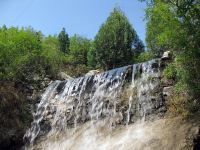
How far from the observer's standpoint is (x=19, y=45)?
34281 mm

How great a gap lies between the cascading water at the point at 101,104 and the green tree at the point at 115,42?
14.5 metres

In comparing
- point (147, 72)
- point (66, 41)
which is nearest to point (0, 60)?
point (147, 72)

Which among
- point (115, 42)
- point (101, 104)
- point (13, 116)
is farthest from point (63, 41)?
point (101, 104)

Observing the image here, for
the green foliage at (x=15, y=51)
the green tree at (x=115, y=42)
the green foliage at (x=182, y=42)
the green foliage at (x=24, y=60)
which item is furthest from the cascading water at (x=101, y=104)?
the green tree at (x=115, y=42)

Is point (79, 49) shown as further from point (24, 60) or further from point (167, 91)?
point (167, 91)

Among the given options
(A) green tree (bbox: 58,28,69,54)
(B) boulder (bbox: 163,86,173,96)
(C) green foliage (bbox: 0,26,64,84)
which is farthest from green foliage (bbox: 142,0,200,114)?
(A) green tree (bbox: 58,28,69,54)

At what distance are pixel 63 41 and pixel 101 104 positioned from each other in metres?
41.1

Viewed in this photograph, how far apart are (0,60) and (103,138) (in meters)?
12.8

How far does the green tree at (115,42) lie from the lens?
138ft

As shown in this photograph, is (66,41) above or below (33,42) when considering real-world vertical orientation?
above

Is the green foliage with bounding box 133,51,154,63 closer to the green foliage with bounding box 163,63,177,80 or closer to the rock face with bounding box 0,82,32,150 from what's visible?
the rock face with bounding box 0,82,32,150

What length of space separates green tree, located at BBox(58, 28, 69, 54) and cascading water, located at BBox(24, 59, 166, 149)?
3481 cm

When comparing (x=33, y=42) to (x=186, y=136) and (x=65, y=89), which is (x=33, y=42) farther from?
(x=186, y=136)

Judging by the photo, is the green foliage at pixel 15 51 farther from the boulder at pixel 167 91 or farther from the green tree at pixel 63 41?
the green tree at pixel 63 41
